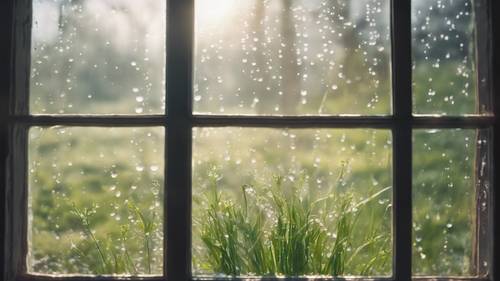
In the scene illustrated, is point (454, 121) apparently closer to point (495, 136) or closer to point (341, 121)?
point (495, 136)

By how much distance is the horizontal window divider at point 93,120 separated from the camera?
4.16ft

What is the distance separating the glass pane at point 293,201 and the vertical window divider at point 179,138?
0.14ft

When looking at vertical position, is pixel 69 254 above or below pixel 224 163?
below

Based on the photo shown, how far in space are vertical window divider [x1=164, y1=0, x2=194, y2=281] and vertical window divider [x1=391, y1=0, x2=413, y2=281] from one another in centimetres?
39

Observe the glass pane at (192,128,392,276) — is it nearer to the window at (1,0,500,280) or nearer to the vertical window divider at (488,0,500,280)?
the window at (1,0,500,280)

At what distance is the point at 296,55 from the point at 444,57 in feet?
0.95

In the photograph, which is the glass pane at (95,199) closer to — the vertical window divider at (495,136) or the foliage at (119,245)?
the foliage at (119,245)

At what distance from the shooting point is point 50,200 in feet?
4.26

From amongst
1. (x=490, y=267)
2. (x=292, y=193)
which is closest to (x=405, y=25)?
(x=292, y=193)

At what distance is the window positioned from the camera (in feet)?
4.22

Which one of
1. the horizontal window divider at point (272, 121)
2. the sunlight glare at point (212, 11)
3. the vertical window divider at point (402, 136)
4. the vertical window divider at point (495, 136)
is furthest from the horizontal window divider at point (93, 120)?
the vertical window divider at point (495, 136)

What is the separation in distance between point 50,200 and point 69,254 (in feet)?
0.37

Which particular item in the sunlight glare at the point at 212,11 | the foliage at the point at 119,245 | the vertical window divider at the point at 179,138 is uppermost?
the sunlight glare at the point at 212,11

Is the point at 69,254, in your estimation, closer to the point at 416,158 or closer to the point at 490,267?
the point at 416,158
